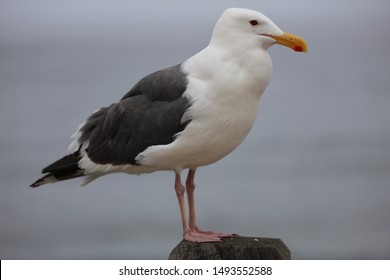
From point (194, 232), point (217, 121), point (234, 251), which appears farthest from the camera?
point (194, 232)

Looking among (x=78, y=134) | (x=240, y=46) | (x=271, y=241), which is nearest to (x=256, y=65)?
(x=240, y=46)

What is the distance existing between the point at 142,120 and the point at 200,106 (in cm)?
60

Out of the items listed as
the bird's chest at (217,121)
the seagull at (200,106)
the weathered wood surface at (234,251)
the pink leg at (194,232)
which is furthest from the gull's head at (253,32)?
Answer: the weathered wood surface at (234,251)

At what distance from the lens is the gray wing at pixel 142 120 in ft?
18.9

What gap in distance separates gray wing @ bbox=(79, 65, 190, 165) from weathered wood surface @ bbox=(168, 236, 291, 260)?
0.93 meters

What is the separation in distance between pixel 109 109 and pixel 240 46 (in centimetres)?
144

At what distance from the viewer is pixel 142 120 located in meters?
5.94

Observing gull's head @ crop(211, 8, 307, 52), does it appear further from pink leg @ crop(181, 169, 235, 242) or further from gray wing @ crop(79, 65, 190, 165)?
pink leg @ crop(181, 169, 235, 242)

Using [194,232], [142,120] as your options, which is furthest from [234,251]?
[142,120]

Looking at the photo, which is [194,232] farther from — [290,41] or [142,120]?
[290,41]

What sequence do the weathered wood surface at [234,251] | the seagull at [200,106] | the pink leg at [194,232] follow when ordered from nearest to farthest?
the weathered wood surface at [234,251] < the seagull at [200,106] < the pink leg at [194,232]

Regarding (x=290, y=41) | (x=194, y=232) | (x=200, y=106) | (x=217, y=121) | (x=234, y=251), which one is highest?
(x=290, y=41)

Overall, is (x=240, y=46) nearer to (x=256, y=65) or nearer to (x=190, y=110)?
(x=256, y=65)

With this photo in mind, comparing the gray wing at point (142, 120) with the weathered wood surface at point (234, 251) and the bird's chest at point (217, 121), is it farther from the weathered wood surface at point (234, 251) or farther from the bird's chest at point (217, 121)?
the weathered wood surface at point (234, 251)
